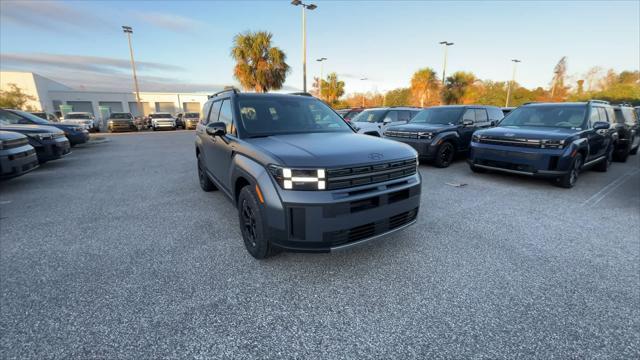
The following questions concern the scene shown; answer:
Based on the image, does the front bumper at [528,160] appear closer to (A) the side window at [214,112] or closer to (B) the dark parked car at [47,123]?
(A) the side window at [214,112]

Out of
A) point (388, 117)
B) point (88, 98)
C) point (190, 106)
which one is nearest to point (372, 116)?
point (388, 117)

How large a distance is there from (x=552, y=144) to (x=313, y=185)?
552 centimetres

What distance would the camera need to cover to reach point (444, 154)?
306 inches

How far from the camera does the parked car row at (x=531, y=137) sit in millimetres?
5445

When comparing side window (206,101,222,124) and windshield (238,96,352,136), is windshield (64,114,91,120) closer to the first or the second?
side window (206,101,222,124)

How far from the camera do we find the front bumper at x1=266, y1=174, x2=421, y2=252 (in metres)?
2.32

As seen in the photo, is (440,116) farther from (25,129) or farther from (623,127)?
(25,129)

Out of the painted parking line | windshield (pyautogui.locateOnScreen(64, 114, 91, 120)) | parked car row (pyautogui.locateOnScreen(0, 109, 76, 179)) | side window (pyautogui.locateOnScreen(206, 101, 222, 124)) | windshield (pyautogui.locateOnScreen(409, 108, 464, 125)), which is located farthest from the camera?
windshield (pyautogui.locateOnScreen(64, 114, 91, 120))

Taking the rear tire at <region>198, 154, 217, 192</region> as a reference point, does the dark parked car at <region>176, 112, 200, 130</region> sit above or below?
above

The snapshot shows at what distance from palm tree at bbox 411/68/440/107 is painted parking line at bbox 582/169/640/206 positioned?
37364 mm

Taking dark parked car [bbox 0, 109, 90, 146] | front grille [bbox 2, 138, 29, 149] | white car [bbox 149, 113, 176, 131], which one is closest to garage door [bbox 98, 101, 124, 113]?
white car [bbox 149, 113, 176, 131]

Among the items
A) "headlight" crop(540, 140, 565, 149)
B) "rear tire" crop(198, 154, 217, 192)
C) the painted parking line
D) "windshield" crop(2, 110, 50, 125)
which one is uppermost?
"windshield" crop(2, 110, 50, 125)

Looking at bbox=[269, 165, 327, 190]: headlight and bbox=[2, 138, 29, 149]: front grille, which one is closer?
bbox=[269, 165, 327, 190]: headlight

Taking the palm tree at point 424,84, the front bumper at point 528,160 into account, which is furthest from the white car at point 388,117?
the palm tree at point 424,84
